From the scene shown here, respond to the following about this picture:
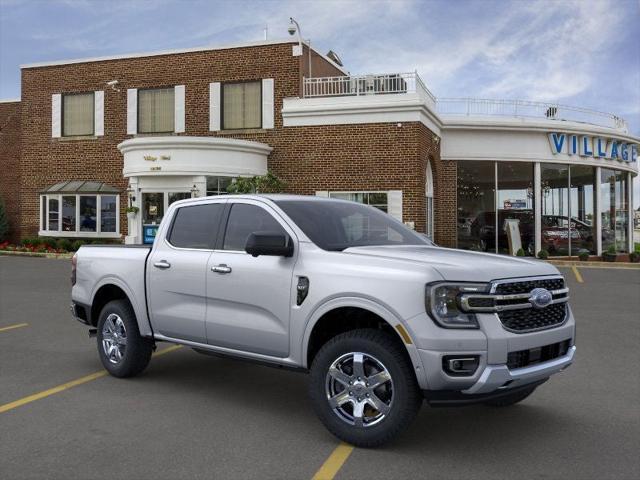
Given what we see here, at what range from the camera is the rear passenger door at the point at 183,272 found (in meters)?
5.77

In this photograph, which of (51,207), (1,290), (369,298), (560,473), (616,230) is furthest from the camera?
(616,230)

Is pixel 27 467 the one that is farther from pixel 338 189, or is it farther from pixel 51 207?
pixel 51 207

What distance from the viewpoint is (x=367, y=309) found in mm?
4500

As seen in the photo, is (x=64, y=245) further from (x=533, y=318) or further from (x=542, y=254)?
(x=533, y=318)

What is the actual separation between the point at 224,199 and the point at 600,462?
379 centimetres

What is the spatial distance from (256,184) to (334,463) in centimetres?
1771

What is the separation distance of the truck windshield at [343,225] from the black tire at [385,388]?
840 mm

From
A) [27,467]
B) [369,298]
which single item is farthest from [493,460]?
[27,467]

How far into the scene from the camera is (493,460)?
436cm

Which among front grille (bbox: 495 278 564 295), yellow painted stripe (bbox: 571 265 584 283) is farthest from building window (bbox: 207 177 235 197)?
front grille (bbox: 495 278 564 295)

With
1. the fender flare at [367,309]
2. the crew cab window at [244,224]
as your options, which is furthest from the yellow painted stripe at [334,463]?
the crew cab window at [244,224]

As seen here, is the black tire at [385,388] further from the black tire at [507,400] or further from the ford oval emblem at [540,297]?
the black tire at [507,400]

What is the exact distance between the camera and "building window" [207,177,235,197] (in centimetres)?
2270

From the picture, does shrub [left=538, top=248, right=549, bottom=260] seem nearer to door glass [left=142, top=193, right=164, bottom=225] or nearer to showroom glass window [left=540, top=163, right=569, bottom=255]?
showroom glass window [left=540, top=163, right=569, bottom=255]
